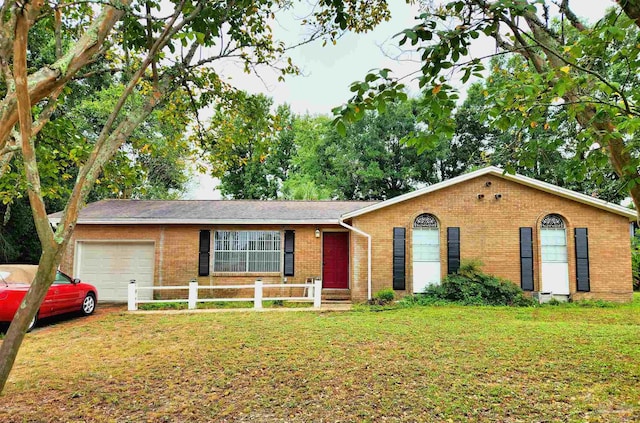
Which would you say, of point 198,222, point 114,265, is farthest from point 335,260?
point 114,265

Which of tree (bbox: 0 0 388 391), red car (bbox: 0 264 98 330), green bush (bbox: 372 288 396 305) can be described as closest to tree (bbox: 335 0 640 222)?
tree (bbox: 0 0 388 391)

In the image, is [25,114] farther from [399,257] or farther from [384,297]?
[399,257]

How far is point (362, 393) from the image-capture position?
444 centimetres

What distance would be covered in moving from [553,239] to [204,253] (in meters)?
11.2

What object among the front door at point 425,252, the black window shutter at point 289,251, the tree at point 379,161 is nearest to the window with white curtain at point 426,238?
the front door at point 425,252

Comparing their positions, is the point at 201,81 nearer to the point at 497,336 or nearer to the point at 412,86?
the point at 412,86

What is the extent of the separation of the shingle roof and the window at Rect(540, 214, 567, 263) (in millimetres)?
6254

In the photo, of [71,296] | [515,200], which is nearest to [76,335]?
[71,296]

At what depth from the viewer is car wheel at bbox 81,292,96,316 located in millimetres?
10034

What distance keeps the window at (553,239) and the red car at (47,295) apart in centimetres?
1302

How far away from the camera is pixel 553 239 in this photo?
1185 cm

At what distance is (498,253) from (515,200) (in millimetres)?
1762

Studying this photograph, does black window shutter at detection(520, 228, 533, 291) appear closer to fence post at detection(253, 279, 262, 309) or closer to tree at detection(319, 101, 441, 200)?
fence post at detection(253, 279, 262, 309)

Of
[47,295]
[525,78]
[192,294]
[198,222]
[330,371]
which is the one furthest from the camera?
[198,222]
